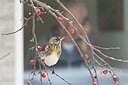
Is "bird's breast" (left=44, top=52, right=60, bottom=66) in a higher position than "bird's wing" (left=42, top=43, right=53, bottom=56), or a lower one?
lower

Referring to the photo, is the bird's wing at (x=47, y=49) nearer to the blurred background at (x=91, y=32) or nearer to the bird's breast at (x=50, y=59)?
the bird's breast at (x=50, y=59)

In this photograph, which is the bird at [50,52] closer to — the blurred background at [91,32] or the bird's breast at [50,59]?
the bird's breast at [50,59]

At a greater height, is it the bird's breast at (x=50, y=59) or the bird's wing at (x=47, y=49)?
the bird's wing at (x=47, y=49)

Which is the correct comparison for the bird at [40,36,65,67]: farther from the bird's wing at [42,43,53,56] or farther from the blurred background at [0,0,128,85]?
the blurred background at [0,0,128,85]

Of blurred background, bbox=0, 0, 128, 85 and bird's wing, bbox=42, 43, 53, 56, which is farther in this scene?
blurred background, bbox=0, 0, 128, 85

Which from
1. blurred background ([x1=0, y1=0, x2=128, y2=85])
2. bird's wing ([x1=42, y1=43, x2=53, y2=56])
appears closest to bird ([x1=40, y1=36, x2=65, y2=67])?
bird's wing ([x1=42, y1=43, x2=53, y2=56])

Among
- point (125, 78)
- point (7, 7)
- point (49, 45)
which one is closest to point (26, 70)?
point (7, 7)

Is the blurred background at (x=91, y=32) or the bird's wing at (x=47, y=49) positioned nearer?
the bird's wing at (x=47, y=49)

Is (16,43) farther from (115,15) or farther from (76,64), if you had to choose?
(115,15)

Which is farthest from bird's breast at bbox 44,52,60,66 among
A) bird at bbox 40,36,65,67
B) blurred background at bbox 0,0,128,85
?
blurred background at bbox 0,0,128,85

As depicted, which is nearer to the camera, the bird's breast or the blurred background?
the bird's breast

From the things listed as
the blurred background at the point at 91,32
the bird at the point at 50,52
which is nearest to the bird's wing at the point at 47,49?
the bird at the point at 50,52

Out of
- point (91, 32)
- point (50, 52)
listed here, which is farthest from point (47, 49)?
point (91, 32)

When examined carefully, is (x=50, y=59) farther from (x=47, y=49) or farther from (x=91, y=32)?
(x=91, y=32)
